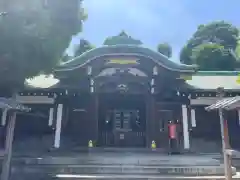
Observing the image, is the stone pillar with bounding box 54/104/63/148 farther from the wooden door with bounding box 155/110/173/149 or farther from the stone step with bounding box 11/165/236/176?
the wooden door with bounding box 155/110/173/149

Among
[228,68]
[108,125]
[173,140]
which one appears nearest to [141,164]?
[173,140]

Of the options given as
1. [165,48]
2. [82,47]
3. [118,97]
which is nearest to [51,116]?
[118,97]

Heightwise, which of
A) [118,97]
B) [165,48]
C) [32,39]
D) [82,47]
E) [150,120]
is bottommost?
[150,120]

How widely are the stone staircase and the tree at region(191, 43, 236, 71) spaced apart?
26.9 metres

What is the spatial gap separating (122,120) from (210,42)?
35434mm

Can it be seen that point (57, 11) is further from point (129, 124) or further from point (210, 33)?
point (210, 33)

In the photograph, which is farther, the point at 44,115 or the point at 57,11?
the point at 44,115

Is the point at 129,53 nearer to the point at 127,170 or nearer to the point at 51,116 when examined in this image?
the point at 51,116

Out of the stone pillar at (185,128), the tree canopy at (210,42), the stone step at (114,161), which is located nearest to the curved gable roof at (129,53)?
the stone pillar at (185,128)

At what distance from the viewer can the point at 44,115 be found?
46.6 feet

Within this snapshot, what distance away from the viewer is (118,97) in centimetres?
1455

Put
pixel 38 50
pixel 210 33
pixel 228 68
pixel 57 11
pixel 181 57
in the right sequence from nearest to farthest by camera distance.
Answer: pixel 38 50
pixel 57 11
pixel 228 68
pixel 181 57
pixel 210 33

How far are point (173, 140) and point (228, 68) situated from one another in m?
25.3

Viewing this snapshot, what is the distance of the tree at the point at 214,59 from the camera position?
35.8 metres
